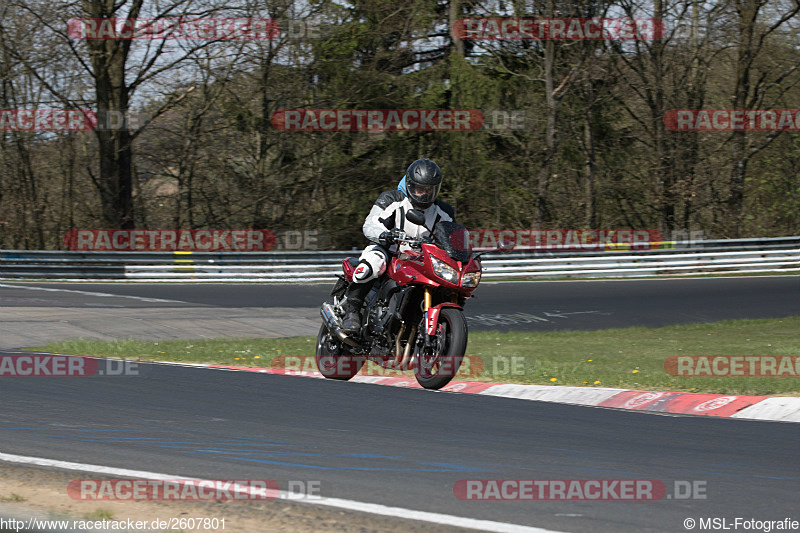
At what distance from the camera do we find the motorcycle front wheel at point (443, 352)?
27.2ft

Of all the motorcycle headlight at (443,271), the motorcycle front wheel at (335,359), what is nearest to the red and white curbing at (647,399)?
the motorcycle front wheel at (335,359)

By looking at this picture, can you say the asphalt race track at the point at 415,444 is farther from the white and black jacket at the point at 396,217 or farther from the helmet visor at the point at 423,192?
the helmet visor at the point at 423,192

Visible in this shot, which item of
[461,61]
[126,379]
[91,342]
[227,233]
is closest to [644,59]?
[461,61]

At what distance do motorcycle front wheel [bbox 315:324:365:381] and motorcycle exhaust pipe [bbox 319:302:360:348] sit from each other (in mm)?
188

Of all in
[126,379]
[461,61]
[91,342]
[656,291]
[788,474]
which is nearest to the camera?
[788,474]

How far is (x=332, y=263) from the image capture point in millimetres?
29188

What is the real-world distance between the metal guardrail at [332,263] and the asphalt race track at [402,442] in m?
18.5

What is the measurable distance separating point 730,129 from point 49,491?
31.4 m

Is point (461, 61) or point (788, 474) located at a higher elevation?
point (461, 61)

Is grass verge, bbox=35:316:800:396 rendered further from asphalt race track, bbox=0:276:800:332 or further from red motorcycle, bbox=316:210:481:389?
red motorcycle, bbox=316:210:481:389

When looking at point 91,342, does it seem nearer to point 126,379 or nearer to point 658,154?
point 126,379

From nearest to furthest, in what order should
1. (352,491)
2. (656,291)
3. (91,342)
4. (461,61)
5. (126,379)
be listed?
(352,491) → (126,379) → (91,342) → (656,291) → (461,61)

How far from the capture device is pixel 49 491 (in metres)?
5.12

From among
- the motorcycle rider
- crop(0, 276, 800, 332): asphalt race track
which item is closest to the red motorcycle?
the motorcycle rider
